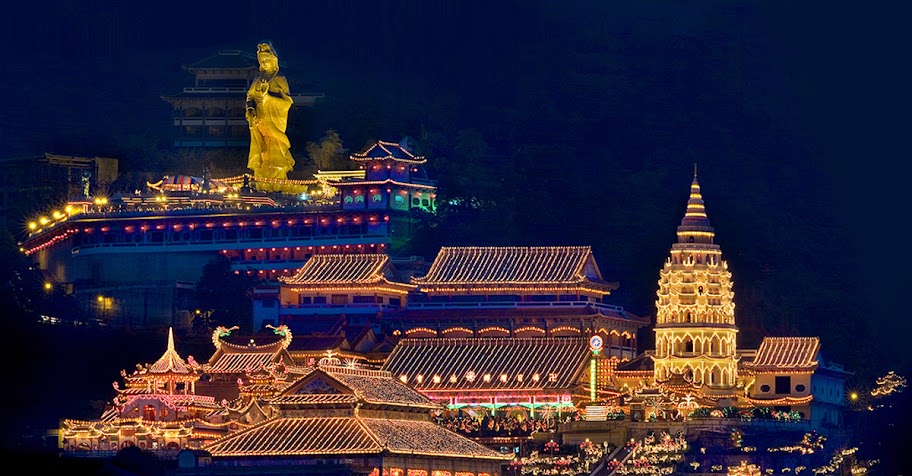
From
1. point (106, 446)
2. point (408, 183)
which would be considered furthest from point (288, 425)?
point (408, 183)

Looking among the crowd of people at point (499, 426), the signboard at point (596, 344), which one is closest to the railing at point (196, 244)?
the signboard at point (596, 344)

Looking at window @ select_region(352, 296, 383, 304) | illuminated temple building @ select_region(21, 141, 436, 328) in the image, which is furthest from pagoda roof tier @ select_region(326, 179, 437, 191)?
window @ select_region(352, 296, 383, 304)

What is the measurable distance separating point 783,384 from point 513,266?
14.7m

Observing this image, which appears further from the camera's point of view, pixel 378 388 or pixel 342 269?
pixel 342 269

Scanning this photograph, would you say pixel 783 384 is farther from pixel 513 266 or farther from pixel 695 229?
pixel 513 266

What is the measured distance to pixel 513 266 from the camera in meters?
116

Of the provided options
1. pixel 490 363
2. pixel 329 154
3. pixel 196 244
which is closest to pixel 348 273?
pixel 490 363

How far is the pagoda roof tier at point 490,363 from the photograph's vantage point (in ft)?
348

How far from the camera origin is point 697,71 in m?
133

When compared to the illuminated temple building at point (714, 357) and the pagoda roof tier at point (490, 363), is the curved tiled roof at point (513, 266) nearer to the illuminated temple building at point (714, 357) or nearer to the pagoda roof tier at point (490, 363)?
the pagoda roof tier at point (490, 363)

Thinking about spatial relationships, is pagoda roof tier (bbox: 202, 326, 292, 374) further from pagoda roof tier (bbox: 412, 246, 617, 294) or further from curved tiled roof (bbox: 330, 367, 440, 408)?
curved tiled roof (bbox: 330, 367, 440, 408)

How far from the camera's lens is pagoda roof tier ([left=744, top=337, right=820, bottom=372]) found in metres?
105

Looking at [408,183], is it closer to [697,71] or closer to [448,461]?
[697,71]

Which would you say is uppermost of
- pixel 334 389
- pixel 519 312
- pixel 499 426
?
pixel 519 312
